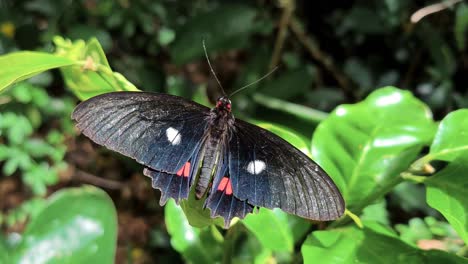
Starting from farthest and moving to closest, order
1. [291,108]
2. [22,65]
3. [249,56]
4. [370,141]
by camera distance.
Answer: [249,56] → [291,108] → [370,141] → [22,65]

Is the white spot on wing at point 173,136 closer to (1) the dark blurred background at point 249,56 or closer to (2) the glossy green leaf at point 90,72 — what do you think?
(2) the glossy green leaf at point 90,72

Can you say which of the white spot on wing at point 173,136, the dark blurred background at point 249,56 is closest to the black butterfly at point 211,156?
the white spot on wing at point 173,136

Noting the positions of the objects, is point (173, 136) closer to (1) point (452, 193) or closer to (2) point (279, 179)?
(2) point (279, 179)

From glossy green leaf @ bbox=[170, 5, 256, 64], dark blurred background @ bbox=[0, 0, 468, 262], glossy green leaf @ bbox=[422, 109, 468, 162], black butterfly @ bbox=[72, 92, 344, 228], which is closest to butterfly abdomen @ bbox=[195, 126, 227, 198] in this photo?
black butterfly @ bbox=[72, 92, 344, 228]

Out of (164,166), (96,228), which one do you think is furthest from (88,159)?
(164,166)

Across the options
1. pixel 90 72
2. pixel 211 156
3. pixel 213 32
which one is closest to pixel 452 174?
pixel 211 156
